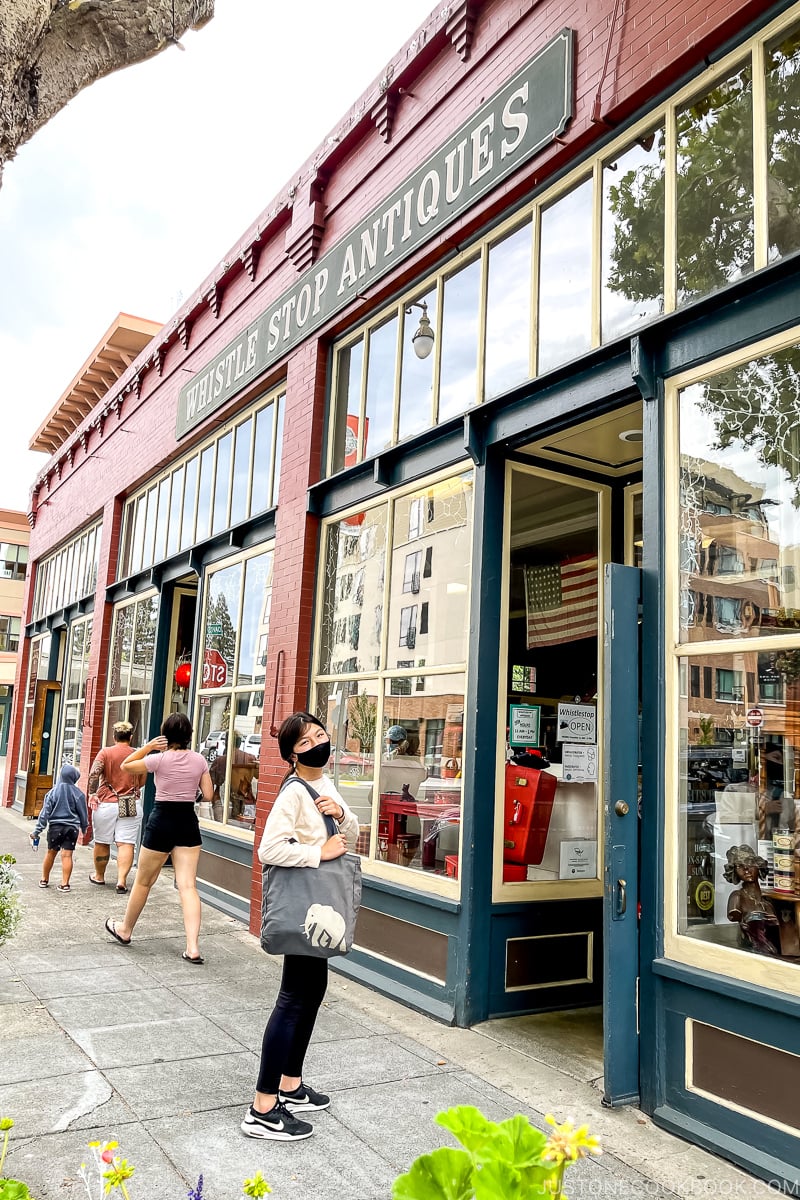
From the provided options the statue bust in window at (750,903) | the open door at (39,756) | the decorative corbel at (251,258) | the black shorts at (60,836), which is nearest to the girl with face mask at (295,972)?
the statue bust in window at (750,903)

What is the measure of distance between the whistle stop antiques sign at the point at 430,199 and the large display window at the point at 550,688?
2038 mm

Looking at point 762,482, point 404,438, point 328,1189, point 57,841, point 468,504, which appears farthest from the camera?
point 57,841

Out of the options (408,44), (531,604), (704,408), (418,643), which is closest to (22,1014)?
(418,643)

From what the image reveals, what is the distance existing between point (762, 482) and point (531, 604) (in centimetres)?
223

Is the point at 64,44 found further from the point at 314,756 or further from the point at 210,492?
the point at 210,492

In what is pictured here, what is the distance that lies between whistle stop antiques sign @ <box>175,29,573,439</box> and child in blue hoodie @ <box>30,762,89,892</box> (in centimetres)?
452

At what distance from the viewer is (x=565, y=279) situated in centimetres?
564

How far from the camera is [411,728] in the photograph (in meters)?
6.48

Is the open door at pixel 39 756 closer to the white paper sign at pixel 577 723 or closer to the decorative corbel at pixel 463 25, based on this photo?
the white paper sign at pixel 577 723

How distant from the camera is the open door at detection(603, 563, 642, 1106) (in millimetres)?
4184

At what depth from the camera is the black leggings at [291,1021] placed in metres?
3.79

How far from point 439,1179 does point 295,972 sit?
2527 mm

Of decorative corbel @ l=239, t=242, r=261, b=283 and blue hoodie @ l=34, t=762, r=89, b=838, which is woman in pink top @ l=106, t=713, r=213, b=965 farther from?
decorative corbel @ l=239, t=242, r=261, b=283

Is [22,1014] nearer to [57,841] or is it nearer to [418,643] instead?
[418,643]
